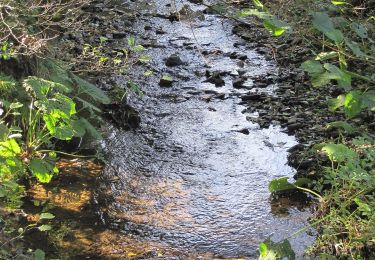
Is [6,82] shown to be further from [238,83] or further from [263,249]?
[238,83]

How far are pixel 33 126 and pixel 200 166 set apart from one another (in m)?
1.60

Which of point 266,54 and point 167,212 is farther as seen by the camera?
point 266,54

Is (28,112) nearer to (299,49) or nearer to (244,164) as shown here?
(244,164)

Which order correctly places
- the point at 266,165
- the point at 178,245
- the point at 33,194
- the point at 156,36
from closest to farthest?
the point at 178,245 → the point at 33,194 → the point at 266,165 → the point at 156,36

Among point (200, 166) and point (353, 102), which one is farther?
point (200, 166)

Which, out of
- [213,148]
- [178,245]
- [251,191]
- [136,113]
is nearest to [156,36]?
[136,113]

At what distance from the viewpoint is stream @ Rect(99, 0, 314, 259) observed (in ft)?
13.4

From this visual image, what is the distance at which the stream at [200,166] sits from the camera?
409 cm

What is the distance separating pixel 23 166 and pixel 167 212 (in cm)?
117

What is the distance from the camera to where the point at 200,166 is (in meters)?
5.05

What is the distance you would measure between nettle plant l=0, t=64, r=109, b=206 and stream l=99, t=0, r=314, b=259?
2.18ft

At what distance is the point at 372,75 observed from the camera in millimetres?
5969

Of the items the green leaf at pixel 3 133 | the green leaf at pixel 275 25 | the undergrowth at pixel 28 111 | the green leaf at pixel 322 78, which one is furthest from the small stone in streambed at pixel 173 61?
the green leaf at pixel 275 25

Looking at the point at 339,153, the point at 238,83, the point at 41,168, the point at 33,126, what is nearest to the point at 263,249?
the point at 339,153
